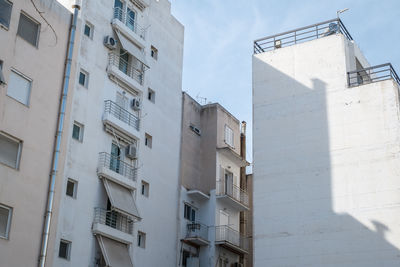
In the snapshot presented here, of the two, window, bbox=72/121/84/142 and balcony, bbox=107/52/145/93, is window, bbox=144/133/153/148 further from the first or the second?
window, bbox=72/121/84/142

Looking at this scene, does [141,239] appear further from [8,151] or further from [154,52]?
[154,52]

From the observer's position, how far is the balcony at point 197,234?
3988 centimetres

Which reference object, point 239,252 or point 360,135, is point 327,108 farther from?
point 239,252

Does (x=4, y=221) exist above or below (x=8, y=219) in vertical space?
below

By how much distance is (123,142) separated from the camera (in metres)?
36.9

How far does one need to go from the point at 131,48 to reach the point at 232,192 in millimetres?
13437

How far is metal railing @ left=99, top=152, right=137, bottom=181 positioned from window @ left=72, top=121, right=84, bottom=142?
5.62 ft

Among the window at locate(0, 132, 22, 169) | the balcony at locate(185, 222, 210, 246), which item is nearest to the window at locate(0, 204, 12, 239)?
the window at locate(0, 132, 22, 169)

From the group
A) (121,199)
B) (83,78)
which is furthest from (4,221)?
(83,78)

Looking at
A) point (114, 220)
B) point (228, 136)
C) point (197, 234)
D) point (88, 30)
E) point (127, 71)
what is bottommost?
point (114, 220)

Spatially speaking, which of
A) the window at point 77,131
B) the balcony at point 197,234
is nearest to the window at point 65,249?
the window at point 77,131

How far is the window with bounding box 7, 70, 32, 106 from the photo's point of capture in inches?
1139

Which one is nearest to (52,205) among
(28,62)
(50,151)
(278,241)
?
(50,151)

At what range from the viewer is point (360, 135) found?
33438 millimetres
